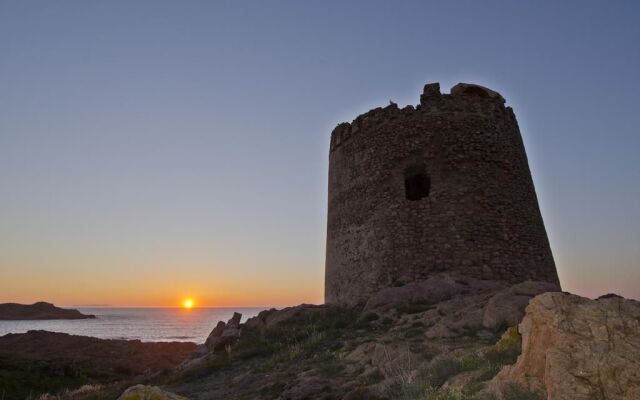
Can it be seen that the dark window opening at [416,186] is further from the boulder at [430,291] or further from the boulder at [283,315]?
the boulder at [283,315]

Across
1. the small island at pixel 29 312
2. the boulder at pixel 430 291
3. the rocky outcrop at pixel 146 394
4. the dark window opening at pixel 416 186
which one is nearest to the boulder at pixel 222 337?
the boulder at pixel 430 291

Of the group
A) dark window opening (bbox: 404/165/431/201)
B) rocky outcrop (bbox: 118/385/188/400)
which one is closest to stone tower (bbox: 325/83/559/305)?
dark window opening (bbox: 404/165/431/201)

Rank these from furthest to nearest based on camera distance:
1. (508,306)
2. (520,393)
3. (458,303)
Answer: (458,303)
(508,306)
(520,393)

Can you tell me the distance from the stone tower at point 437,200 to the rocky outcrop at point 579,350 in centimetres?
912

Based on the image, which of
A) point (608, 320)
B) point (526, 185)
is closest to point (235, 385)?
point (608, 320)

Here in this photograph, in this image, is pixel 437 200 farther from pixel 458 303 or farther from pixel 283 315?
pixel 283 315

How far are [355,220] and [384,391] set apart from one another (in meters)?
11.0

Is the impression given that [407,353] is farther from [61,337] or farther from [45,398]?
[61,337]

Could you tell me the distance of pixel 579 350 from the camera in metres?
4.12

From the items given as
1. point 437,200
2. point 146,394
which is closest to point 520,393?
point 146,394

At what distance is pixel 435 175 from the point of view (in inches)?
595

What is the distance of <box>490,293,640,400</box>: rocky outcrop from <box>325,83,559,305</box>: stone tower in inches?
359

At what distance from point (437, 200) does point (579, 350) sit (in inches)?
426

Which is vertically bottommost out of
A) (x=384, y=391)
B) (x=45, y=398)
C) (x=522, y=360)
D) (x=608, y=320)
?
(x=45, y=398)
